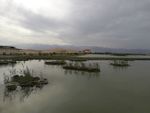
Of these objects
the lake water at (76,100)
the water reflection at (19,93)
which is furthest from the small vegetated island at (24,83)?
the lake water at (76,100)

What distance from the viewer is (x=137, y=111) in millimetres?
10984

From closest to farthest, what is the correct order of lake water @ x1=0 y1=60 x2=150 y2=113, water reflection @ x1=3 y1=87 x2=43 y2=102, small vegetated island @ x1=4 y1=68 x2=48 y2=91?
lake water @ x1=0 y1=60 x2=150 y2=113, water reflection @ x1=3 y1=87 x2=43 y2=102, small vegetated island @ x1=4 y1=68 x2=48 y2=91

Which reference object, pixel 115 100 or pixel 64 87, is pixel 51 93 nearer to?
pixel 64 87

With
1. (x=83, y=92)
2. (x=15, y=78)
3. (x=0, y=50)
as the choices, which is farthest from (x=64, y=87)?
(x=0, y=50)

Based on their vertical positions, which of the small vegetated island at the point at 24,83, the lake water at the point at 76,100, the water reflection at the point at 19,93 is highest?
the small vegetated island at the point at 24,83

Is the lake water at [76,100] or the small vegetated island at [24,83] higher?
the small vegetated island at [24,83]

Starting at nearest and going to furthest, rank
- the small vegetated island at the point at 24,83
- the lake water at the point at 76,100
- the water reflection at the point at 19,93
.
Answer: the lake water at the point at 76,100, the water reflection at the point at 19,93, the small vegetated island at the point at 24,83

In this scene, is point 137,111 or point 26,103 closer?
point 137,111

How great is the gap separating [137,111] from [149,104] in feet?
6.03

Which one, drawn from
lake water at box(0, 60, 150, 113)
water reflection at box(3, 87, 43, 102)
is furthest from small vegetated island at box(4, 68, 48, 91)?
lake water at box(0, 60, 150, 113)

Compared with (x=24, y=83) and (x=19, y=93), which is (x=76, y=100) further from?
(x=24, y=83)

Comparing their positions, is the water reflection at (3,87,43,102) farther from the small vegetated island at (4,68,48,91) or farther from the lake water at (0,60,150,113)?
the small vegetated island at (4,68,48,91)

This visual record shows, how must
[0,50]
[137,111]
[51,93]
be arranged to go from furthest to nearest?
1. [0,50]
2. [51,93]
3. [137,111]

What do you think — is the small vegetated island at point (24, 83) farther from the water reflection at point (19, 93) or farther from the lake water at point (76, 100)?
the lake water at point (76, 100)
